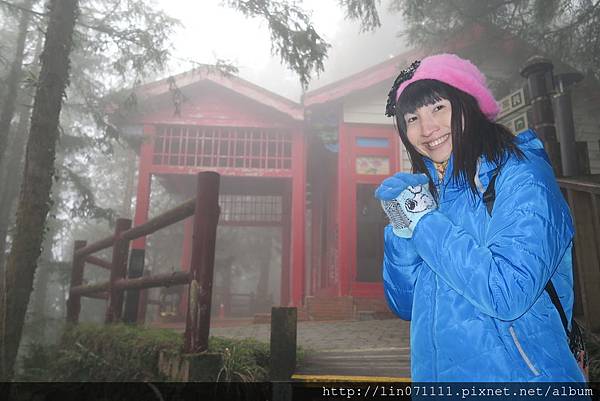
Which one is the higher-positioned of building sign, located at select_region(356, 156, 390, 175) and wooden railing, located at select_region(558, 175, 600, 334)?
building sign, located at select_region(356, 156, 390, 175)

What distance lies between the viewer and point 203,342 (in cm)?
291

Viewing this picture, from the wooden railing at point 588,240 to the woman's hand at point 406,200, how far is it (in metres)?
2.81

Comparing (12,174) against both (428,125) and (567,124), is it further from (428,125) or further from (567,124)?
(428,125)

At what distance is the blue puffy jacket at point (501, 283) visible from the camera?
1.07 meters

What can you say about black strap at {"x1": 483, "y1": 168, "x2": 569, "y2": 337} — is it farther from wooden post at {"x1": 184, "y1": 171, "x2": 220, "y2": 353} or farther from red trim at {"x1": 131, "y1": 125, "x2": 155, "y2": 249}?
red trim at {"x1": 131, "y1": 125, "x2": 155, "y2": 249}

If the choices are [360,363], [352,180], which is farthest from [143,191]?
[360,363]

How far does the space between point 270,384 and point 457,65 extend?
2.28 m

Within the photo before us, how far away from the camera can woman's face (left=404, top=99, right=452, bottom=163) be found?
1.43 metres

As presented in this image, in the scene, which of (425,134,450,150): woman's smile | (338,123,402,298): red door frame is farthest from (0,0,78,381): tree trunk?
(338,123,402,298): red door frame

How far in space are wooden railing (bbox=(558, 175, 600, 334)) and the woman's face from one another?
8.63 ft

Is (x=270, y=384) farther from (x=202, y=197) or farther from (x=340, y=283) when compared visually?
(x=340, y=283)

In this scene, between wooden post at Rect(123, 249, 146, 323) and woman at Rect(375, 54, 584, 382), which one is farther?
wooden post at Rect(123, 249, 146, 323)

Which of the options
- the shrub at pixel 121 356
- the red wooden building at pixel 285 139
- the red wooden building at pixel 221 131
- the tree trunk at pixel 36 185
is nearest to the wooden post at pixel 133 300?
the shrub at pixel 121 356

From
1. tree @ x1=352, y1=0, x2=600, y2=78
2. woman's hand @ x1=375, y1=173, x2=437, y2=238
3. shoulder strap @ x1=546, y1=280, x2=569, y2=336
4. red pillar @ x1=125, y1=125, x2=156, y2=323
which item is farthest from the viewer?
red pillar @ x1=125, y1=125, x2=156, y2=323
